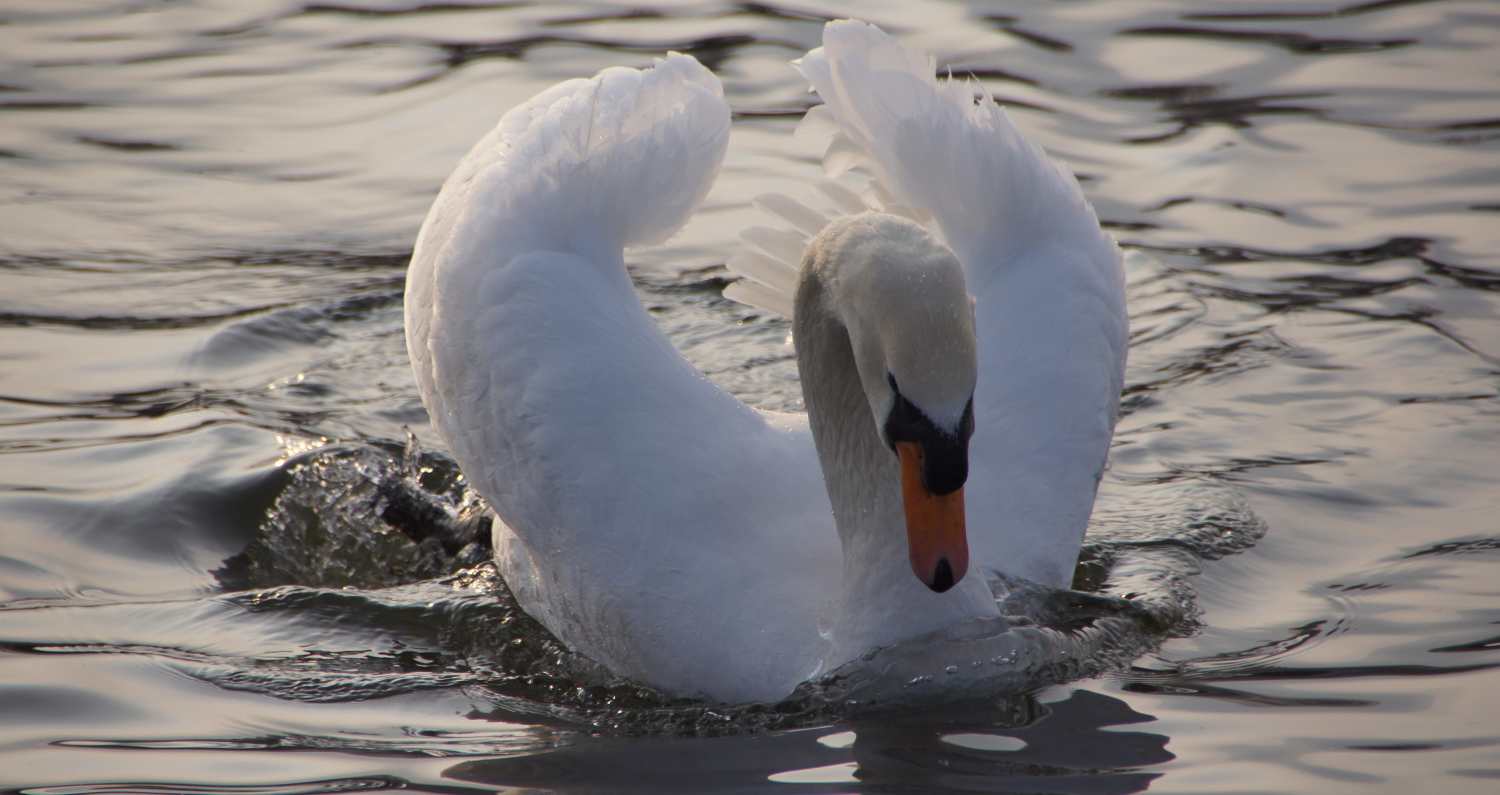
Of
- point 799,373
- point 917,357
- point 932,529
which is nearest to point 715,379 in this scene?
point 799,373

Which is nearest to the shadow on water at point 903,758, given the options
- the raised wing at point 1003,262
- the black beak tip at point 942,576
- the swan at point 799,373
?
the swan at point 799,373

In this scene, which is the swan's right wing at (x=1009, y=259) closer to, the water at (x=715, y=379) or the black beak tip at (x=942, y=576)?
the water at (x=715, y=379)

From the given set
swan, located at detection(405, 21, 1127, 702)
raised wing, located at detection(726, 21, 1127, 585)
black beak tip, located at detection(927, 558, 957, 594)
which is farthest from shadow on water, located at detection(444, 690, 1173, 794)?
raised wing, located at detection(726, 21, 1127, 585)

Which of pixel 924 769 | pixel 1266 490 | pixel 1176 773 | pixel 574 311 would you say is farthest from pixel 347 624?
pixel 1266 490

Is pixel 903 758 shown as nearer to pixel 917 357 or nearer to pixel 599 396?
pixel 917 357

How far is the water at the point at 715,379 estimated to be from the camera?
5.18 metres

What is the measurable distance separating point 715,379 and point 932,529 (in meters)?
3.55

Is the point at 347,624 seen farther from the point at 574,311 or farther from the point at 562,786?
the point at 562,786

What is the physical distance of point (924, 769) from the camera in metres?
4.94

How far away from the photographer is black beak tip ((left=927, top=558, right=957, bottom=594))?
16.5 ft

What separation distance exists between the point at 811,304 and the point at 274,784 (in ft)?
5.93

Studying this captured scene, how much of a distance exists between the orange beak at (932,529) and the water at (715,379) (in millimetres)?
415

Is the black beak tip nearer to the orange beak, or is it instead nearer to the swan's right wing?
the orange beak

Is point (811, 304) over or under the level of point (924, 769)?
over
